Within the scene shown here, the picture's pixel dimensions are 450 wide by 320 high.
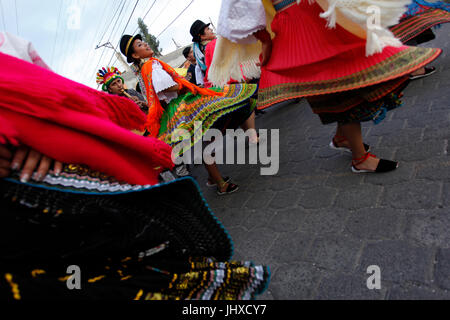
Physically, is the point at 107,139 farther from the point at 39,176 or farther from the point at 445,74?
the point at 445,74

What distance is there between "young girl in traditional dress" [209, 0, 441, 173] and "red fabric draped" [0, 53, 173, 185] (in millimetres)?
1223

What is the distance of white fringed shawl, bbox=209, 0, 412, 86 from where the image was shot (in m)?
1.53

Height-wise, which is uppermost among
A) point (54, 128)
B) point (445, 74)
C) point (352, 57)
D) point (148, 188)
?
point (54, 128)

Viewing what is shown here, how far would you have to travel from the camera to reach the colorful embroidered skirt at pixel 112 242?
0.81 metres

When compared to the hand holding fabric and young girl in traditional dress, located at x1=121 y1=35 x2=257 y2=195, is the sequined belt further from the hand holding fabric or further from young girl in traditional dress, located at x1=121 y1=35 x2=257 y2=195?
the hand holding fabric

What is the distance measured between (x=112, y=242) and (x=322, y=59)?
1.60 m

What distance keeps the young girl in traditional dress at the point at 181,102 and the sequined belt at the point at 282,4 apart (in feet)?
2.84

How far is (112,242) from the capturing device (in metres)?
0.93

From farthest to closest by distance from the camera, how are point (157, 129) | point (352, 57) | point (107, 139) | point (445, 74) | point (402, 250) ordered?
1. point (445, 74)
2. point (157, 129)
3. point (352, 57)
4. point (402, 250)
5. point (107, 139)

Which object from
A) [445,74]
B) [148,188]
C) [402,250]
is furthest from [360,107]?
[445,74]

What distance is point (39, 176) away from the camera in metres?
0.86

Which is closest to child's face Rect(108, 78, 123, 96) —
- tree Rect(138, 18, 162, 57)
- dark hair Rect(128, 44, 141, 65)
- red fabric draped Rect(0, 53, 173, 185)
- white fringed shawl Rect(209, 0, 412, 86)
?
dark hair Rect(128, 44, 141, 65)

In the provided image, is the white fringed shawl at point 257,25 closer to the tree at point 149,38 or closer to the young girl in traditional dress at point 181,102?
the young girl in traditional dress at point 181,102
